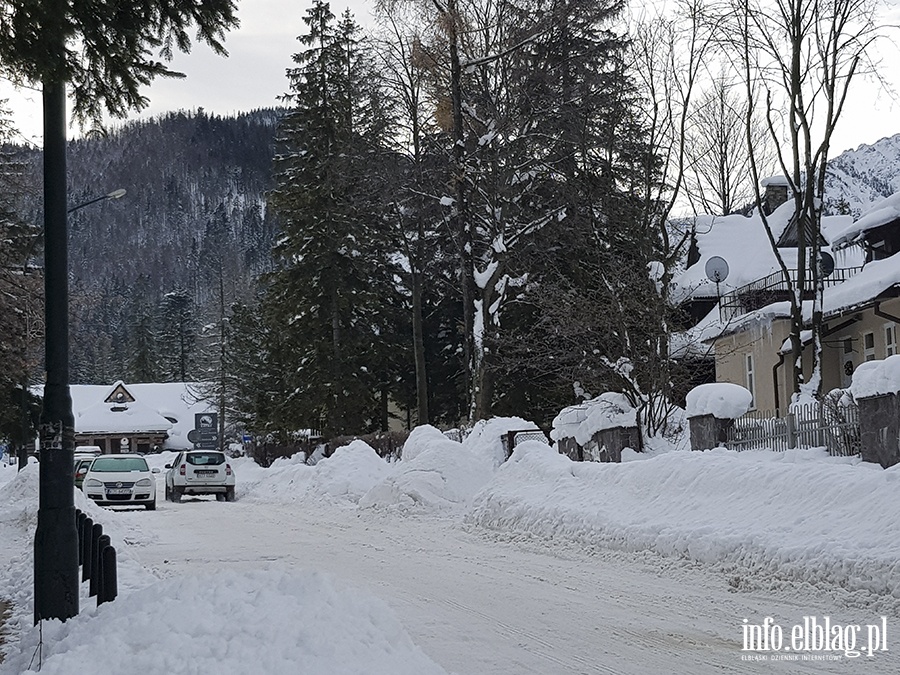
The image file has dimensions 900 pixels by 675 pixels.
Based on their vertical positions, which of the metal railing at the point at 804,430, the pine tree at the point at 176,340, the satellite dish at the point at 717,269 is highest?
the pine tree at the point at 176,340

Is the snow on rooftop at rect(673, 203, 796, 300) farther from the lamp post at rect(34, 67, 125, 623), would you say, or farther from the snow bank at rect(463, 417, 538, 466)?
the lamp post at rect(34, 67, 125, 623)

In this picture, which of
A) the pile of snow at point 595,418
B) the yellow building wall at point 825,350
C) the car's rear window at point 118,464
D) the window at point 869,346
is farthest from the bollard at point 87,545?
the window at point 869,346

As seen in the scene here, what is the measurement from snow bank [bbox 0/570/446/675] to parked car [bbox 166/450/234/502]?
87.4ft

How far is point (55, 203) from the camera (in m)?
9.50

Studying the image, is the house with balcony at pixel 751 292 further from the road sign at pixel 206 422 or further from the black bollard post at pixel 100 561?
the road sign at pixel 206 422

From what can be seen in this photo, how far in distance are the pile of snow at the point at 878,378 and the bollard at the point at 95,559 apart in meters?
11.7

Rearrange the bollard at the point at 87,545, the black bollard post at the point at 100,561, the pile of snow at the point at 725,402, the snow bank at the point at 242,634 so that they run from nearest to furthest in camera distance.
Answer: the snow bank at the point at 242,634, the black bollard post at the point at 100,561, the bollard at the point at 87,545, the pile of snow at the point at 725,402

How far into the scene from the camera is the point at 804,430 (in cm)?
2045

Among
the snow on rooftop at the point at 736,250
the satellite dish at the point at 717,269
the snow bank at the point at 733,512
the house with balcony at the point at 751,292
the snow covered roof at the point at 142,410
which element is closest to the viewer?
the snow bank at the point at 733,512

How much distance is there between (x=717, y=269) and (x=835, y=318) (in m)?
9.23

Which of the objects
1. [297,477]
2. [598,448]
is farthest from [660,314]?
[297,477]

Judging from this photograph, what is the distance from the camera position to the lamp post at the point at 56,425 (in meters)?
9.28

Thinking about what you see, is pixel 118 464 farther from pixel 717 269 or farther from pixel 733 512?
pixel 717 269

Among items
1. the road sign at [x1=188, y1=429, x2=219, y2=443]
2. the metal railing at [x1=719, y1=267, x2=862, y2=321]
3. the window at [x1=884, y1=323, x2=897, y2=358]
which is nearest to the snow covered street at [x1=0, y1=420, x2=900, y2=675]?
the window at [x1=884, y1=323, x2=897, y2=358]
